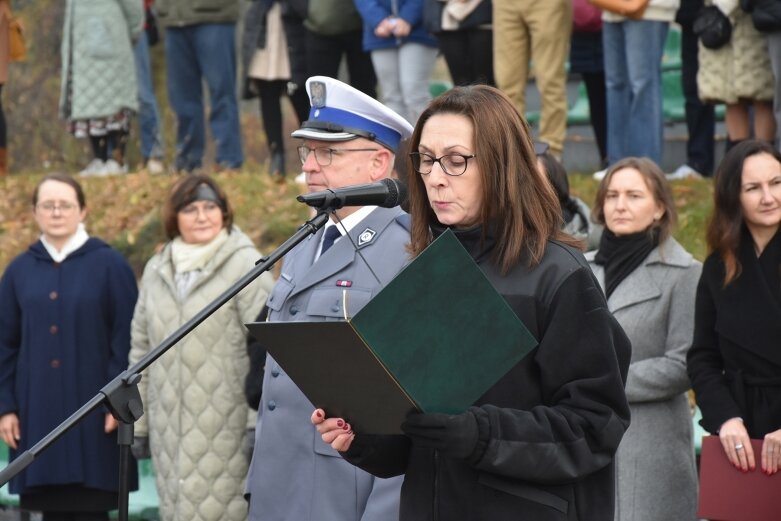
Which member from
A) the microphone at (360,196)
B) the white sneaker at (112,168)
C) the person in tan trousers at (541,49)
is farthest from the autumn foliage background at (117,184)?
the microphone at (360,196)

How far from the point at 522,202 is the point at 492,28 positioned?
6162 millimetres

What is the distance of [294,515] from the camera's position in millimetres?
4293

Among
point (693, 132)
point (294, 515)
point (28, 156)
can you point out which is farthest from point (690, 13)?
point (28, 156)

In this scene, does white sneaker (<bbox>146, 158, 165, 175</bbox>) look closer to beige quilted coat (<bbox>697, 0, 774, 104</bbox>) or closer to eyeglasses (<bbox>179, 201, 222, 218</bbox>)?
beige quilted coat (<bbox>697, 0, 774, 104</bbox>)

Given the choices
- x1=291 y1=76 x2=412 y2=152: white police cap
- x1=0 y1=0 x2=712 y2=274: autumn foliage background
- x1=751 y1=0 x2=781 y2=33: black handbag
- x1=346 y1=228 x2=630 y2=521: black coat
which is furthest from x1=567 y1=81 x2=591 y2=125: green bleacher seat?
x1=346 y1=228 x2=630 y2=521: black coat

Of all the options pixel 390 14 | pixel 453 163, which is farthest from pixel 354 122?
pixel 390 14

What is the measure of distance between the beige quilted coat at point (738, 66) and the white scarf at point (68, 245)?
12.5ft

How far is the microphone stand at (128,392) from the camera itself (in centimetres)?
322

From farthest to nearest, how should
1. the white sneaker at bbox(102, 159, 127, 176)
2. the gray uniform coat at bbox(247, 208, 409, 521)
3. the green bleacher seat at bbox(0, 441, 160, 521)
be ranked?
1. the white sneaker at bbox(102, 159, 127, 176)
2. the green bleacher seat at bbox(0, 441, 160, 521)
3. the gray uniform coat at bbox(247, 208, 409, 521)

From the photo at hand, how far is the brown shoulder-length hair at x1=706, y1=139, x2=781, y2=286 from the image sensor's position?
5.36 metres

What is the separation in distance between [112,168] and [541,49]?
14.0ft

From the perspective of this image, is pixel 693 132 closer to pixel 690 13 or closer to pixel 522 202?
pixel 690 13

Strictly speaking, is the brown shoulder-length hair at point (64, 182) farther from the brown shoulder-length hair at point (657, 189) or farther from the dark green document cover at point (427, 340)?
the dark green document cover at point (427, 340)

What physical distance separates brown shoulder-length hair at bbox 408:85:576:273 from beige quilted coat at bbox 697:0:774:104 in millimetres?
5169
